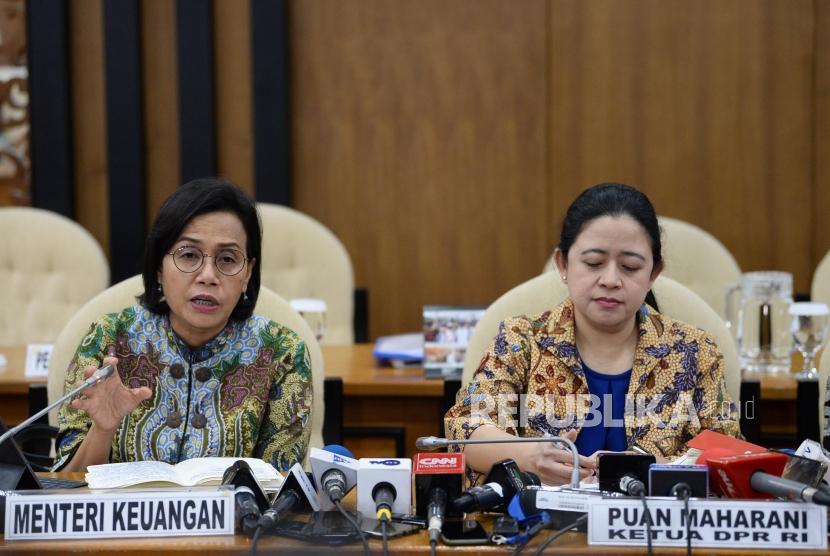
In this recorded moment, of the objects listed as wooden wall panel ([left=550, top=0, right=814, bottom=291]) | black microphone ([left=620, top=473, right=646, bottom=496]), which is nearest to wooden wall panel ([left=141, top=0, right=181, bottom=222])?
wooden wall panel ([left=550, top=0, right=814, bottom=291])

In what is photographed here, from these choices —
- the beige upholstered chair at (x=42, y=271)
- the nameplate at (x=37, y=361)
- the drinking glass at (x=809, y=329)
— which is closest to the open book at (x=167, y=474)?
the nameplate at (x=37, y=361)

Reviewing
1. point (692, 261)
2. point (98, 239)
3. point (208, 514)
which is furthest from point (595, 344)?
point (98, 239)

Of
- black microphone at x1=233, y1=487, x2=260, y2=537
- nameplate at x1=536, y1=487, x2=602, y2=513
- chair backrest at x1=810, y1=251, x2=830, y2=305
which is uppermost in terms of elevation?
chair backrest at x1=810, y1=251, x2=830, y2=305

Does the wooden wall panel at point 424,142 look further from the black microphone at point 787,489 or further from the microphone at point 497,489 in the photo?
the black microphone at point 787,489

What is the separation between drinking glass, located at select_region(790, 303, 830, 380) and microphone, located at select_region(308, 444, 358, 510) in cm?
184

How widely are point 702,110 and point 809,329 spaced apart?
1943mm

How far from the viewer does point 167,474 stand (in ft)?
6.37

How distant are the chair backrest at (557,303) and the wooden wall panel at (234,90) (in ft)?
8.66

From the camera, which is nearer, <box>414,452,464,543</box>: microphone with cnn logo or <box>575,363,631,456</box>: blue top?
<box>414,452,464,543</box>: microphone with cnn logo

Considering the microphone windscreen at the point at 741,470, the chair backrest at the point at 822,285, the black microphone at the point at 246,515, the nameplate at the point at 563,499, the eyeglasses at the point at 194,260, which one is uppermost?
the chair backrest at the point at 822,285

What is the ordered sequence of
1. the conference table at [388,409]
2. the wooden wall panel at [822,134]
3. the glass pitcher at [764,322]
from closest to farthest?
the conference table at [388,409], the glass pitcher at [764,322], the wooden wall panel at [822,134]

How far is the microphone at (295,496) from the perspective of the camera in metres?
1.78

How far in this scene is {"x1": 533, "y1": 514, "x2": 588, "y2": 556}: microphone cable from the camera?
166cm

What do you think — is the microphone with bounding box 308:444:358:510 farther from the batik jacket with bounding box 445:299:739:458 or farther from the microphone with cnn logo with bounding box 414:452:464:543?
the batik jacket with bounding box 445:299:739:458
